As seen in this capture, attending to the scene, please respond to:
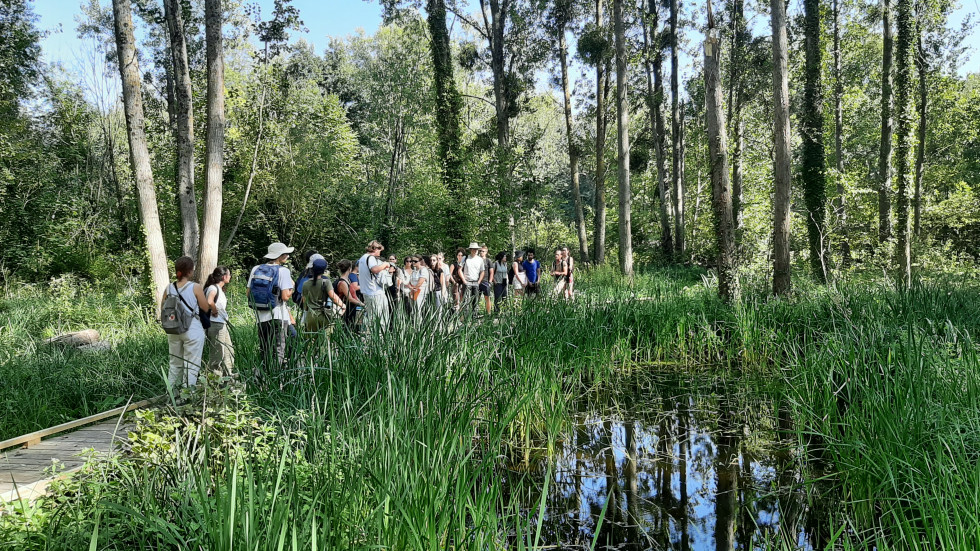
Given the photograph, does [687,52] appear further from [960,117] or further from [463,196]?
[463,196]

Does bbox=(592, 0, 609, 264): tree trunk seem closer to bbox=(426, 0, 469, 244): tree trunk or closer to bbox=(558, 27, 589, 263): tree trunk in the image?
bbox=(558, 27, 589, 263): tree trunk

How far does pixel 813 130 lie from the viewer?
15.6m

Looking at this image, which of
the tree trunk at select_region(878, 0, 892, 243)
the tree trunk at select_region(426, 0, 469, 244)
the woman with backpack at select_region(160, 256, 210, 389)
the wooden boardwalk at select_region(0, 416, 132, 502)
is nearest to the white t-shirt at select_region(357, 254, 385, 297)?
the woman with backpack at select_region(160, 256, 210, 389)

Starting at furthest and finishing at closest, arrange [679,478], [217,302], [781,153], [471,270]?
[471,270] < [781,153] < [217,302] < [679,478]

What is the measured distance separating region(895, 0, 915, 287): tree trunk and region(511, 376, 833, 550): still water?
934 cm

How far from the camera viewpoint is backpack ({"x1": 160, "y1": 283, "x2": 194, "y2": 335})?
5.31m

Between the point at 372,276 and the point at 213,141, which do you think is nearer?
the point at 213,141

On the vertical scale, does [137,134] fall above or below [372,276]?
above

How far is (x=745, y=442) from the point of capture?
5.15 metres

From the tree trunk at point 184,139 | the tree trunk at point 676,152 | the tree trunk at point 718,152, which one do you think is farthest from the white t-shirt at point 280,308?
the tree trunk at point 676,152

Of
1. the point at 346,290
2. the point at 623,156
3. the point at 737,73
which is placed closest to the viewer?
the point at 346,290

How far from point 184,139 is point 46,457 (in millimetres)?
9729

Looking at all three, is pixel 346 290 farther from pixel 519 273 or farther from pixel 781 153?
pixel 781 153

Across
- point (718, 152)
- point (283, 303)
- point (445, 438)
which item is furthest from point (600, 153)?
point (445, 438)
